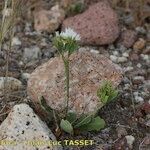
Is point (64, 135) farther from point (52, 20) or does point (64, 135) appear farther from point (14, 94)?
point (52, 20)

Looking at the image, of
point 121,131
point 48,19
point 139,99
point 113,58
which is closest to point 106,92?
point 121,131

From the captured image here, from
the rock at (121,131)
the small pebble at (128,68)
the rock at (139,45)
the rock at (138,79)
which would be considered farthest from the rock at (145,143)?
the rock at (139,45)

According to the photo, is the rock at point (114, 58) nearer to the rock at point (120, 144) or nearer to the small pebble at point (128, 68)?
the small pebble at point (128, 68)

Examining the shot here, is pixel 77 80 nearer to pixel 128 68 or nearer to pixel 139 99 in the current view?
pixel 139 99

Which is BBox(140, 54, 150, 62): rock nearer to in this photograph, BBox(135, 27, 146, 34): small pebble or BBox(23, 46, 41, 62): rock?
BBox(135, 27, 146, 34): small pebble

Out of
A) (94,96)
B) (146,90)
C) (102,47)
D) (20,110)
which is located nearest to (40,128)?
(20,110)

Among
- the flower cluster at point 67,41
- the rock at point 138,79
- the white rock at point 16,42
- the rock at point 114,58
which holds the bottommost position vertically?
the rock at point 138,79

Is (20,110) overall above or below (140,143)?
above
